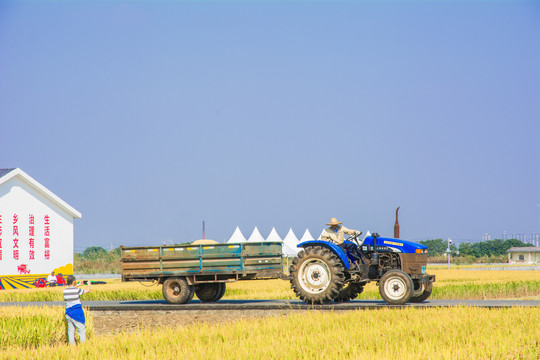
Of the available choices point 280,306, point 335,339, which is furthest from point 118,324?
point 335,339

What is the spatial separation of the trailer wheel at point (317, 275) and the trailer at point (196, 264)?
121 cm

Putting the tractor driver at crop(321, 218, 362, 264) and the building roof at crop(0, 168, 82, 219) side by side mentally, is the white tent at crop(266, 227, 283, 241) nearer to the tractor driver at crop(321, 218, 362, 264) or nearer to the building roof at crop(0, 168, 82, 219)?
the building roof at crop(0, 168, 82, 219)

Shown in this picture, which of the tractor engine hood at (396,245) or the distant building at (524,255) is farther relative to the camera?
the distant building at (524,255)

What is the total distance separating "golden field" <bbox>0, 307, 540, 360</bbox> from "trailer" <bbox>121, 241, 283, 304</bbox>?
13.2 ft

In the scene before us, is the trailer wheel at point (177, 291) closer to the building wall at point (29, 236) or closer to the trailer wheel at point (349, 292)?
the trailer wheel at point (349, 292)

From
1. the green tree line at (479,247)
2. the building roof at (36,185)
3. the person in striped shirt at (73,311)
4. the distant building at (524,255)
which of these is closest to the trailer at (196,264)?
the person in striped shirt at (73,311)

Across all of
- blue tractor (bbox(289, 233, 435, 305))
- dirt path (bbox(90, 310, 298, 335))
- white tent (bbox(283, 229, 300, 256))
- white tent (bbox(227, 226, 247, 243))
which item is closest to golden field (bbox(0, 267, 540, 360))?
blue tractor (bbox(289, 233, 435, 305))

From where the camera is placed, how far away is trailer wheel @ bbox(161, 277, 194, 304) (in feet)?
60.2

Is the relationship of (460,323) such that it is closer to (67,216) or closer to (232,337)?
(232,337)

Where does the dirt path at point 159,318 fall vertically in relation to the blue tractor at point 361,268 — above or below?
below

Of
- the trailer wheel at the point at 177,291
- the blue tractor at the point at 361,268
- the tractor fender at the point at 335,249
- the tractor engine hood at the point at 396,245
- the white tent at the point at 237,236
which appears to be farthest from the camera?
the white tent at the point at 237,236

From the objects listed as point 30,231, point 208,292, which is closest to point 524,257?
point 30,231

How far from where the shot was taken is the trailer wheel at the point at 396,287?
15648 millimetres

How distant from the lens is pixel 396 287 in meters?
15.9
